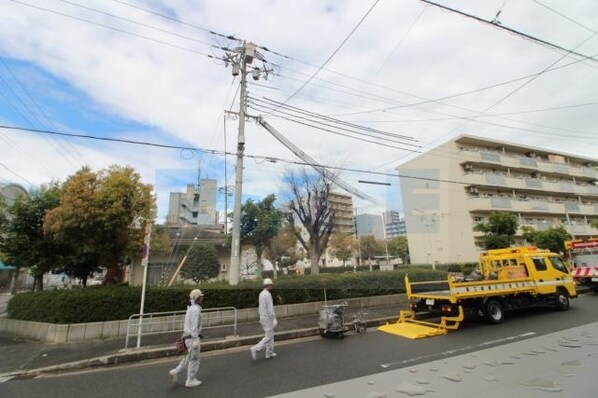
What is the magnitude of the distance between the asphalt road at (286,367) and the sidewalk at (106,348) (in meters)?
0.39

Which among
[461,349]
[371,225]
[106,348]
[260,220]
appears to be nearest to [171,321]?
[106,348]

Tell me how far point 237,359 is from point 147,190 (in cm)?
800

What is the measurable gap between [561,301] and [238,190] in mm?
12704

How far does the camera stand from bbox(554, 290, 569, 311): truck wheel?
1146 centimetres

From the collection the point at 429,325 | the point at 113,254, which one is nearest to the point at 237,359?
the point at 429,325

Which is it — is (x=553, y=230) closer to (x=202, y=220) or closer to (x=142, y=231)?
(x=142, y=231)

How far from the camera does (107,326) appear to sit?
916 cm

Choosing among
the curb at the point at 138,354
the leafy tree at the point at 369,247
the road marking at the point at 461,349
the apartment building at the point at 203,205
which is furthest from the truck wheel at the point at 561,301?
the leafy tree at the point at 369,247

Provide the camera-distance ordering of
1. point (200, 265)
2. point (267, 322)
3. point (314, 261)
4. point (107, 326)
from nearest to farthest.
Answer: point (267, 322) < point (107, 326) < point (314, 261) < point (200, 265)

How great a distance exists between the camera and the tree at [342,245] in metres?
52.0

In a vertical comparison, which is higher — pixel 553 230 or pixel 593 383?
pixel 553 230

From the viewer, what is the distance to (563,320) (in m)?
9.70

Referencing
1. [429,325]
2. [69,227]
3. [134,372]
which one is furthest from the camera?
[69,227]

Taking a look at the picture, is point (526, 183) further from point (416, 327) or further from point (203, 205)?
point (203, 205)
